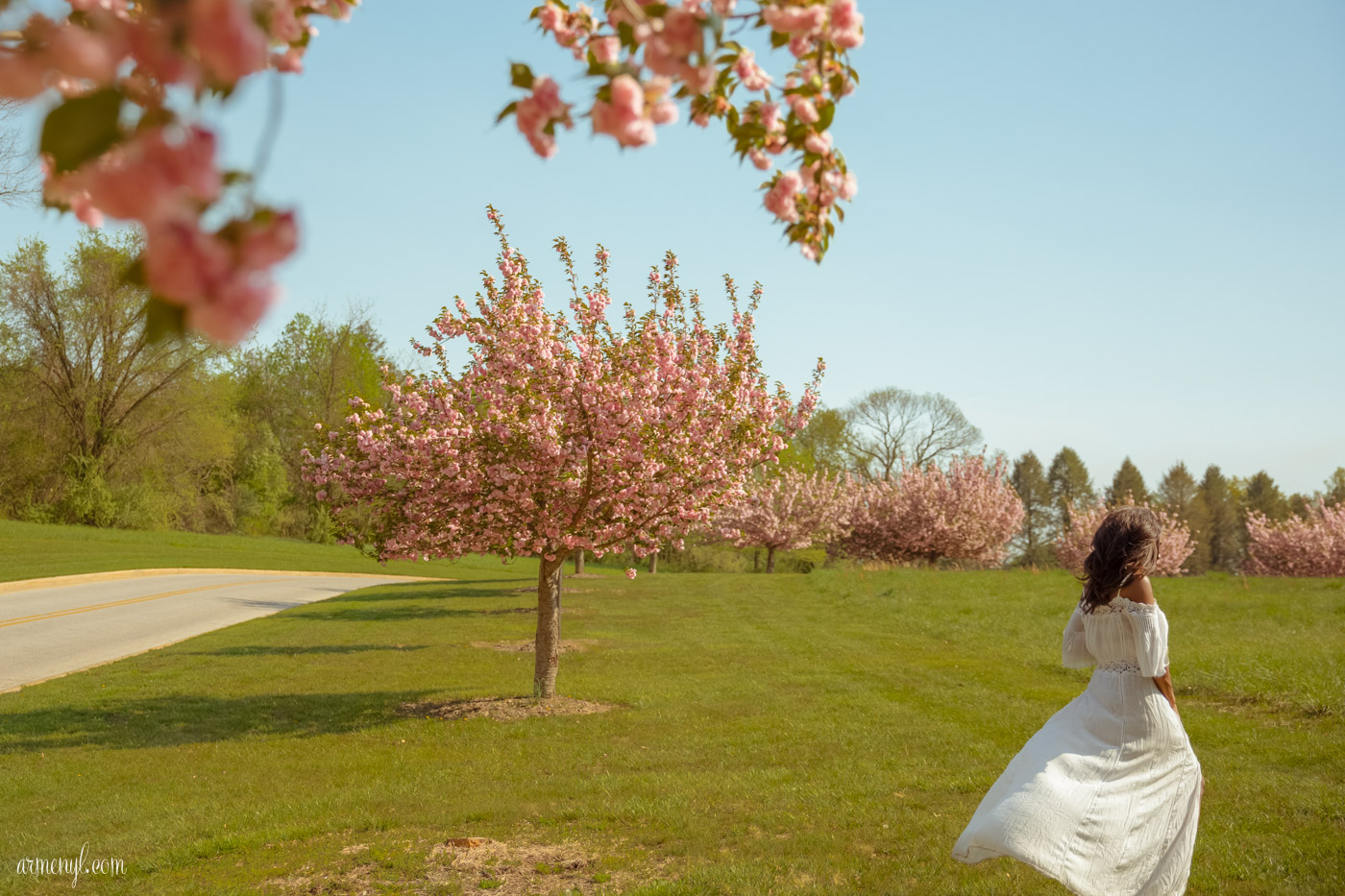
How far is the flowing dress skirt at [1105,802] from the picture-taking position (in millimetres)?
4820

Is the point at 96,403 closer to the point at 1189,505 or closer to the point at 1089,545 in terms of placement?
the point at 1089,545

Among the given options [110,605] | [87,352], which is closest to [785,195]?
[110,605]

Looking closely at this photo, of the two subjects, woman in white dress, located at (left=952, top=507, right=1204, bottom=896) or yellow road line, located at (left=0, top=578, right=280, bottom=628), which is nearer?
woman in white dress, located at (left=952, top=507, right=1204, bottom=896)

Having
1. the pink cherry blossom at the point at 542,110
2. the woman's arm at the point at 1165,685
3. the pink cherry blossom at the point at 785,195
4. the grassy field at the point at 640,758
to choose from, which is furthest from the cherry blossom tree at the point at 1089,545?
the pink cherry blossom at the point at 542,110

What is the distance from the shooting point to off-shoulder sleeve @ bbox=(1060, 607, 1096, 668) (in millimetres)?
5590

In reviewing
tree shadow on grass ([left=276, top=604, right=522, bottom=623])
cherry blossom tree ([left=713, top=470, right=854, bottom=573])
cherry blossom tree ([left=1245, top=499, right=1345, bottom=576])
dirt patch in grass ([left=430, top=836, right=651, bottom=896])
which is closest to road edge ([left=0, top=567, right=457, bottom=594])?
tree shadow on grass ([left=276, top=604, right=522, bottom=623])

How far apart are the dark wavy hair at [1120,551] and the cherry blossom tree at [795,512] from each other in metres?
34.7

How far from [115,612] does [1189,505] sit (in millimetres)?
68962

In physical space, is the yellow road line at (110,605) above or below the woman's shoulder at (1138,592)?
below

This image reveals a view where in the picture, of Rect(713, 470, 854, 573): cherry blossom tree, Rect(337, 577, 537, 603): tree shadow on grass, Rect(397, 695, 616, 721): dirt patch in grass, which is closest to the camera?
Rect(397, 695, 616, 721): dirt patch in grass

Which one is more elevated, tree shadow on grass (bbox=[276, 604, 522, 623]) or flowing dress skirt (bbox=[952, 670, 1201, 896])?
flowing dress skirt (bbox=[952, 670, 1201, 896])

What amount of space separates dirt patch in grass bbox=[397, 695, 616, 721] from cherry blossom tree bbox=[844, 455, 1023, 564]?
28809 millimetres

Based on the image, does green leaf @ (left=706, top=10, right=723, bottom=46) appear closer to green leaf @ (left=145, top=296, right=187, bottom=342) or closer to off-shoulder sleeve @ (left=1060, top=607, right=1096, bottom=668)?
green leaf @ (left=145, top=296, right=187, bottom=342)

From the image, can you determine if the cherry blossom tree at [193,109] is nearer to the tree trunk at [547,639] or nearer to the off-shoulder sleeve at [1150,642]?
the off-shoulder sleeve at [1150,642]
